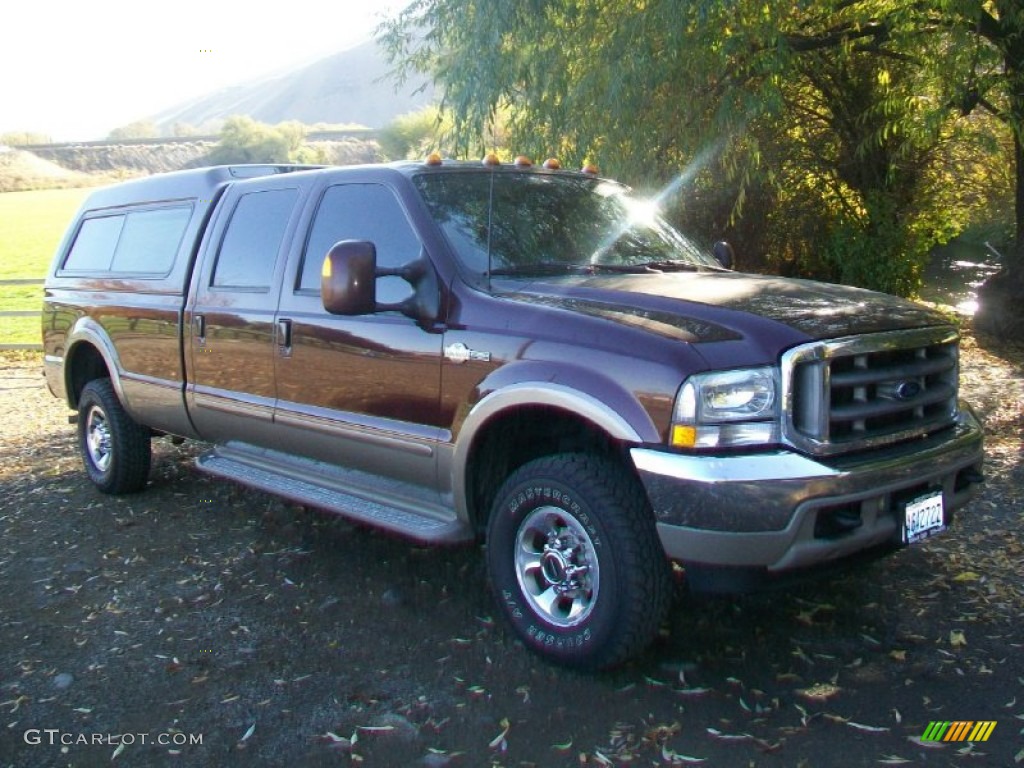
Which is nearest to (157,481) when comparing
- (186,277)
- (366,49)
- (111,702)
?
(186,277)

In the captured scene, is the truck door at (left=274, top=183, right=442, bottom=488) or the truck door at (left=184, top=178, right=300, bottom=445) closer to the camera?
the truck door at (left=274, top=183, right=442, bottom=488)

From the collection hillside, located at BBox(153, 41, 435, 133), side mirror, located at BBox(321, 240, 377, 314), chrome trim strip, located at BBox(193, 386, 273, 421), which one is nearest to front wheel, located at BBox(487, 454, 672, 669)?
side mirror, located at BBox(321, 240, 377, 314)

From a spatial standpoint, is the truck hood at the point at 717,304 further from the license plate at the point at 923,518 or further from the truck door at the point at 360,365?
the license plate at the point at 923,518

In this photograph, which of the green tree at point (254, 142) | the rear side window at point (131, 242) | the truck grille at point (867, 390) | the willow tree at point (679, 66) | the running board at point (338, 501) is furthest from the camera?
the green tree at point (254, 142)

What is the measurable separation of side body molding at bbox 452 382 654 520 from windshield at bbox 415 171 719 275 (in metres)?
0.66

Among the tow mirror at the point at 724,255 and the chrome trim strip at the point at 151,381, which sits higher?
the tow mirror at the point at 724,255

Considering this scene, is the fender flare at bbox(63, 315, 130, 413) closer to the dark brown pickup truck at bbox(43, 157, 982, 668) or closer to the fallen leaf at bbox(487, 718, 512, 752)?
the dark brown pickup truck at bbox(43, 157, 982, 668)

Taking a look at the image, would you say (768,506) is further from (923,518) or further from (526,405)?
(526,405)

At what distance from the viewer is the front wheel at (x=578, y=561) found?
133 inches

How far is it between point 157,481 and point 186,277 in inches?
73.1

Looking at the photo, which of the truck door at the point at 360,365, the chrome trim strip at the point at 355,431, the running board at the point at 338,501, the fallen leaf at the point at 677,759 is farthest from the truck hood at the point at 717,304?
the fallen leaf at the point at 677,759

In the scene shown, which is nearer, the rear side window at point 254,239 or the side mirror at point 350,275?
the side mirror at point 350,275
